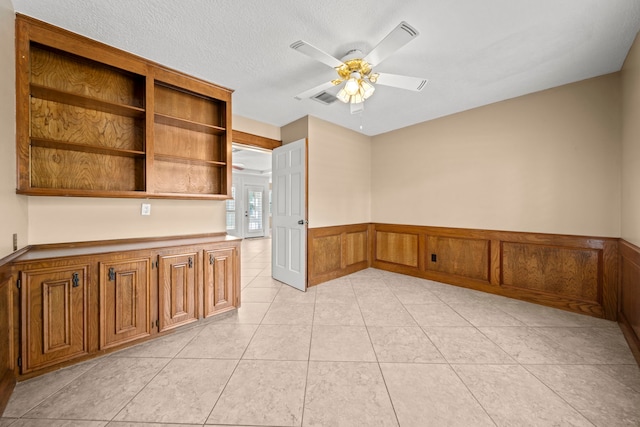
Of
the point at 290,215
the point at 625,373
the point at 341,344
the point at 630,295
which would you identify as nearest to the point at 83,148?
the point at 290,215

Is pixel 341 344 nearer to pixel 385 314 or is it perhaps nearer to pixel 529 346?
pixel 385 314

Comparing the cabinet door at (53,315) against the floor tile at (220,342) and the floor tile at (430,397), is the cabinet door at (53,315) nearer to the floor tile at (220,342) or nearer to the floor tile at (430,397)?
the floor tile at (220,342)

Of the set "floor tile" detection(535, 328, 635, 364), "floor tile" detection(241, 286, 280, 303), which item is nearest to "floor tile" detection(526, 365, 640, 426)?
"floor tile" detection(535, 328, 635, 364)

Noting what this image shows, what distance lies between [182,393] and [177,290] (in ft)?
3.10

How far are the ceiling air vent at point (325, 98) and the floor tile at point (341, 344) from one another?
2.62 metres

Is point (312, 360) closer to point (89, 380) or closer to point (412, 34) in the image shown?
point (89, 380)

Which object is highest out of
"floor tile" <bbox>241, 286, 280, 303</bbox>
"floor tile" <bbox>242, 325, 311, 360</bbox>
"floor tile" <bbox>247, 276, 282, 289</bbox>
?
"floor tile" <bbox>247, 276, 282, 289</bbox>

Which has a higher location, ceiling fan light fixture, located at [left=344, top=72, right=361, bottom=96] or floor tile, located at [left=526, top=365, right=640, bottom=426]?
ceiling fan light fixture, located at [left=344, top=72, right=361, bottom=96]

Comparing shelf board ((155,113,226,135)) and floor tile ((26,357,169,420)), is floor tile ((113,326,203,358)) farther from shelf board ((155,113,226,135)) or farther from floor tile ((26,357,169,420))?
shelf board ((155,113,226,135))

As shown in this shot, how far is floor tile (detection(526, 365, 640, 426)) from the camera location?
1337 mm

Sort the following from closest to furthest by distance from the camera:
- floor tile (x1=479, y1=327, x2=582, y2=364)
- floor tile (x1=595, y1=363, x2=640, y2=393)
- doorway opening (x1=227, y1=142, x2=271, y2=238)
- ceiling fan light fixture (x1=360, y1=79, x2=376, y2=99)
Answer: floor tile (x1=595, y1=363, x2=640, y2=393), floor tile (x1=479, y1=327, x2=582, y2=364), ceiling fan light fixture (x1=360, y1=79, x2=376, y2=99), doorway opening (x1=227, y1=142, x2=271, y2=238)

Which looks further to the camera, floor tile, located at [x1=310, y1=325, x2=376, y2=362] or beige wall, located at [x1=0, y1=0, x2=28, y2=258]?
floor tile, located at [x1=310, y1=325, x2=376, y2=362]

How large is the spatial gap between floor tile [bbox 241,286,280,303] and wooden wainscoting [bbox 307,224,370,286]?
57cm

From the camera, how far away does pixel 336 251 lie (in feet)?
12.9
